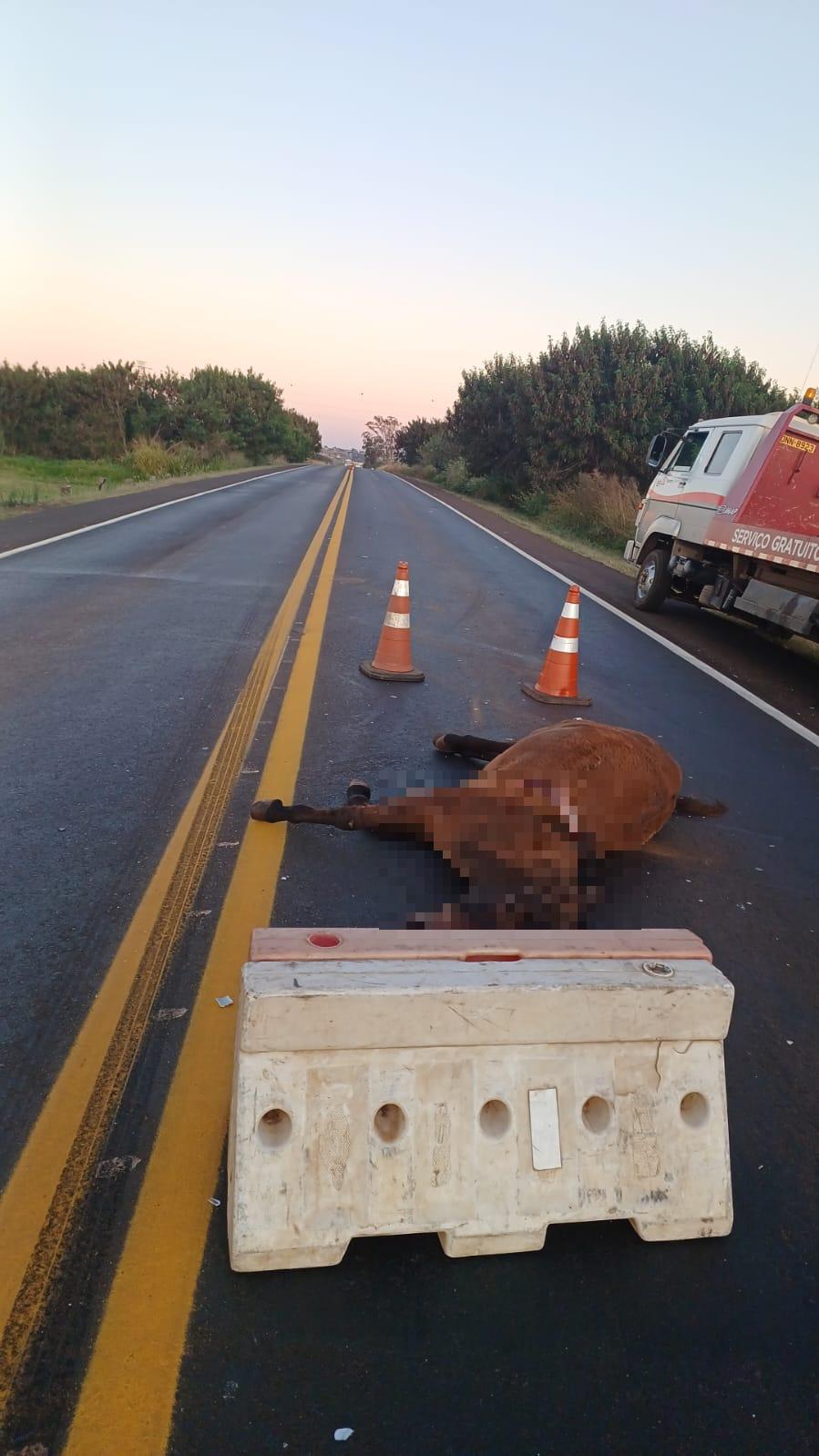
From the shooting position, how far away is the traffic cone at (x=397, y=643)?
23.7ft

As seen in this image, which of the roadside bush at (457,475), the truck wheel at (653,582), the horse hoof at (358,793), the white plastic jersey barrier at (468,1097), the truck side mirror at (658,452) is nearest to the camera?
the white plastic jersey barrier at (468,1097)

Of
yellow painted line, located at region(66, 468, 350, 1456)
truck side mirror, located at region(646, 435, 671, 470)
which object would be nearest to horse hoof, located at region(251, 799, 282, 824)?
yellow painted line, located at region(66, 468, 350, 1456)

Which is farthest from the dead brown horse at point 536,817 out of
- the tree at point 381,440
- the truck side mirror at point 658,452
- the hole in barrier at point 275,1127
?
the tree at point 381,440

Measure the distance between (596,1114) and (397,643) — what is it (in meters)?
5.29

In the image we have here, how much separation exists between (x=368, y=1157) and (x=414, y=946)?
487 millimetres

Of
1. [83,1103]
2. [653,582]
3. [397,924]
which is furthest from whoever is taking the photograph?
[653,582]

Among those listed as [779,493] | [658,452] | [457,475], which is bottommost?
[457,475]

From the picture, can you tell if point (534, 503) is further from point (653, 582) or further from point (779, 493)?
point (779, 493)

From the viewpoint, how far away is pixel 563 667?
7211 mm

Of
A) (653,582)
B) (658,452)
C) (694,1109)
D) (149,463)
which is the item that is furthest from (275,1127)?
(149,463)

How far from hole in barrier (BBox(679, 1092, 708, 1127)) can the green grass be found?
15.7m

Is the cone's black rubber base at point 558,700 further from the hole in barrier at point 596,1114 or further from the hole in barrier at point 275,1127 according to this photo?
the hole in barrier at point 275,1127

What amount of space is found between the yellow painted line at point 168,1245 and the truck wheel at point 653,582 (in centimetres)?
1011

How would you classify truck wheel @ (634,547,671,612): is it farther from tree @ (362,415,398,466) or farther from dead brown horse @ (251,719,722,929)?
tree @ (362,415,398,466)
